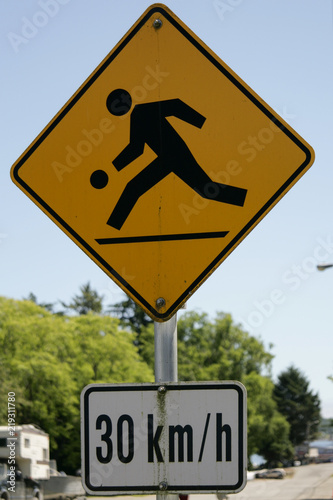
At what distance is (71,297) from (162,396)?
100m

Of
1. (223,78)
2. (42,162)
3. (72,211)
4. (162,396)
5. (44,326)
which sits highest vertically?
(44,326)

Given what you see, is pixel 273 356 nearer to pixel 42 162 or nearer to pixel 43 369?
pixel 43 369

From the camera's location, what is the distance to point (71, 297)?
334 ft

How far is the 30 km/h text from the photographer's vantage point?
2553 millimetres

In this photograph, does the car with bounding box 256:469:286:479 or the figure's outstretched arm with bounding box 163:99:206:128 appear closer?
the figure's outstretched arm with bounding box 163:99:206:128

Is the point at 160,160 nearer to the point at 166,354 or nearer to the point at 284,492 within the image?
the point at 166,354

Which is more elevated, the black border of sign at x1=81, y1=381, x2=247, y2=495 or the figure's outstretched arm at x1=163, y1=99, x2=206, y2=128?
the figure's outstretched arm at x1=163, y1=99, x2=206, y2=128

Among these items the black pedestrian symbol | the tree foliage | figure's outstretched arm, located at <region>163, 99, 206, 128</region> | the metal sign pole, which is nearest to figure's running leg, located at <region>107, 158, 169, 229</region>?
the black pedestrian symbol

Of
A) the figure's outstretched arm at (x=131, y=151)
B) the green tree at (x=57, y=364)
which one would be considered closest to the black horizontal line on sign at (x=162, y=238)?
the figure's outstretched arm at (x=131, y=151)

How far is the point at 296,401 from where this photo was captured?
4464 inches

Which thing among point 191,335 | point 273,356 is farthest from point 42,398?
point 273,356

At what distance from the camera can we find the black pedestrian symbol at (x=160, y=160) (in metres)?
2.74

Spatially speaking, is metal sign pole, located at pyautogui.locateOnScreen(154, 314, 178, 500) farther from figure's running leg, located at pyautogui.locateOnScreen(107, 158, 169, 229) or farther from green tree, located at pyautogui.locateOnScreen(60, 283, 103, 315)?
green tree, located at pyautogui.locateOnScreen(60, 283, 103, 315)

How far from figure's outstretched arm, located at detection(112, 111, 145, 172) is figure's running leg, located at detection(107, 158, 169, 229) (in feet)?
0.23
